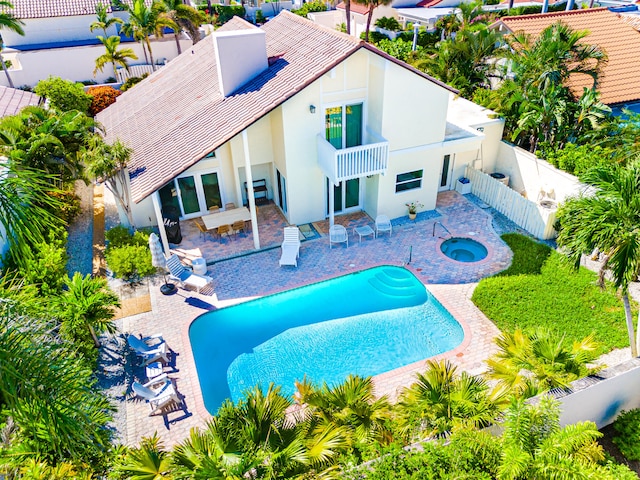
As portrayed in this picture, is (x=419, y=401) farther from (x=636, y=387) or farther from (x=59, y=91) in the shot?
(x=59, y=91)

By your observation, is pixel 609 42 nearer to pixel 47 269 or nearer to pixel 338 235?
pixel 338 235

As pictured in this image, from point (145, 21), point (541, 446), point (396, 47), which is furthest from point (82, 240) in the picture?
point (396, 47)

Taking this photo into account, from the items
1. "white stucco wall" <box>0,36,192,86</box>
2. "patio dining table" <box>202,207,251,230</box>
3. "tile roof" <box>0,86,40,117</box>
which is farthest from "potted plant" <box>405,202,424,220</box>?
Result: "white stucco wall" <box>0,36,192,86</box>

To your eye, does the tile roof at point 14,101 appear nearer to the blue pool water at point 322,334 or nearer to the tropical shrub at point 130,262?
the tropical shrub at point 130,262

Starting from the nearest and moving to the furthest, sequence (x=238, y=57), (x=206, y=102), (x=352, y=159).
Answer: (x=352, y=159), (x=238, y=57), (x=206, y=102)

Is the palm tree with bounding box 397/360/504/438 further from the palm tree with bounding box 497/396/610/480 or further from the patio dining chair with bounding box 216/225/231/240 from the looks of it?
the patio dining chair with bounding box 216/225/231/240

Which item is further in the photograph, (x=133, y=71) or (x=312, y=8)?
(x=312, y=8)

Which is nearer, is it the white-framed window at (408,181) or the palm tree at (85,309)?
the palm tree at (85,309)

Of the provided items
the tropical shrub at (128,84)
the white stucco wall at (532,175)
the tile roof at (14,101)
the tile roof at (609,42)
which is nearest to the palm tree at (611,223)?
the white stucco wall at (532,175)
